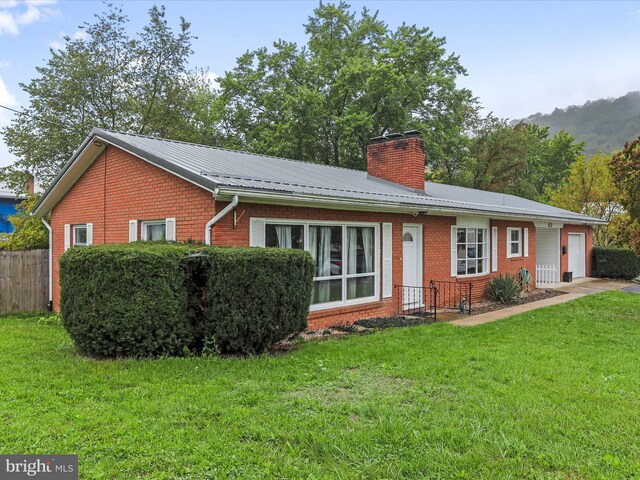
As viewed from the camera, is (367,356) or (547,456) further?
(367,356)

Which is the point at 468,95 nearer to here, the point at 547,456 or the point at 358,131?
the point at 358,131

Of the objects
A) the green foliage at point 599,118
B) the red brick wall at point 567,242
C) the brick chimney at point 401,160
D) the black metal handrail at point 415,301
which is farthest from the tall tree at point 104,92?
the green foliage at point 599,118

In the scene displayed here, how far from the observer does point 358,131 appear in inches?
985

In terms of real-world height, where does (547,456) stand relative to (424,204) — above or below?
below

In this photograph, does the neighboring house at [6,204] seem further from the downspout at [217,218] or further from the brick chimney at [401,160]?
the downspout at [217,218]

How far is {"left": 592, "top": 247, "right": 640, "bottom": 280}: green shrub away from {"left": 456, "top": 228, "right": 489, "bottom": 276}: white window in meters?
10.2

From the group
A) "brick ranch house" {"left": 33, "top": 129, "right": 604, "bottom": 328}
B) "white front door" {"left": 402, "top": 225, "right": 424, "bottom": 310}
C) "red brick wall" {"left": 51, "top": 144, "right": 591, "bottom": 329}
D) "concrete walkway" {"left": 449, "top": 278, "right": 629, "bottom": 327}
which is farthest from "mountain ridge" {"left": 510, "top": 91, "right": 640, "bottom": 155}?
"white front door" {"left": 402, "top": 225, "right": 424, "bottom": 310}

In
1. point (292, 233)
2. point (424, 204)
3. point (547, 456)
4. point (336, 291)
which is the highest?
point (424, 204)

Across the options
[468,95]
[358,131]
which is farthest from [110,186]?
[468,95]

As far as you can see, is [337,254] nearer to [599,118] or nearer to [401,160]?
[401,160]

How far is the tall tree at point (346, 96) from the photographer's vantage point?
80.5 feet

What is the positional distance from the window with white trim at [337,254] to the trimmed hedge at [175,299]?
1.95 metres

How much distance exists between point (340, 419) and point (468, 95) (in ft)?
88.9

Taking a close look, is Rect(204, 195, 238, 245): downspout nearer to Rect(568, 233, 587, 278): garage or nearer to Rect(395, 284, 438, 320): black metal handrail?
Rect(395, 284, 438, 320): black metal handrail
